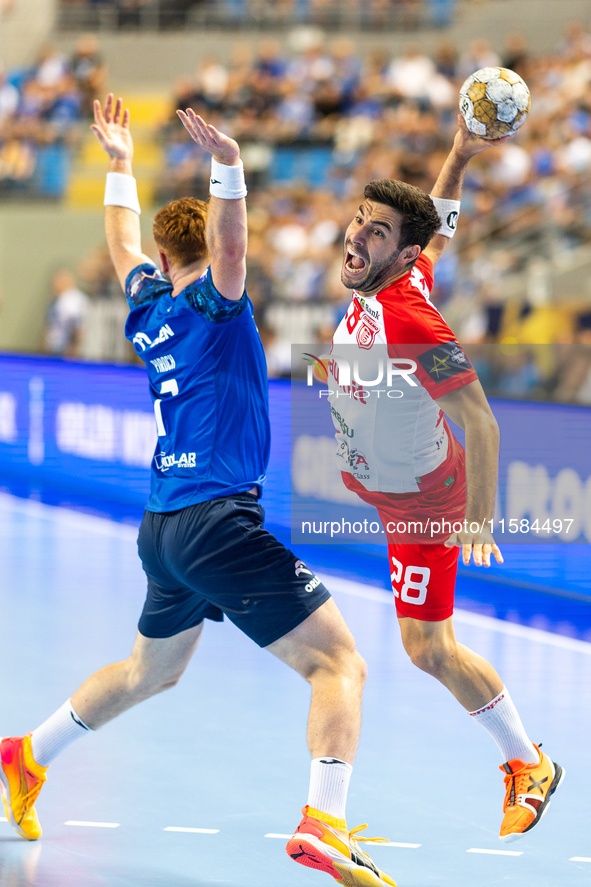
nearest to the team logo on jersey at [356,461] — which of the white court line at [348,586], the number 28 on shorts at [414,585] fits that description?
the number 28 on shorts at [414,585]

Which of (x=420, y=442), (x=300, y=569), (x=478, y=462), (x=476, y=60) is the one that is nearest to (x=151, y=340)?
(x=300, y=569)

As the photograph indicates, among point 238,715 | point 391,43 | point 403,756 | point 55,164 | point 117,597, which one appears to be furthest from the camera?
point 391,43

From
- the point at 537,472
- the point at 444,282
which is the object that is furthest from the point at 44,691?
the point at 444,282

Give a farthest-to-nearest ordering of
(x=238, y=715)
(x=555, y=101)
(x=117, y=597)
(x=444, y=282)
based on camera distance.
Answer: (x=555, y=101), (x=444, y=282), (x=117, y=597), (x=238, y=715)

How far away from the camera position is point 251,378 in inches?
159

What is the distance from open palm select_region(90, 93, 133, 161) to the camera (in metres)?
4.96

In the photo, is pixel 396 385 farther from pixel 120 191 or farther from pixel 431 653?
pixel 120 191

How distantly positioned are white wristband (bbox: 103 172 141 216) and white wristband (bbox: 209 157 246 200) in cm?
109

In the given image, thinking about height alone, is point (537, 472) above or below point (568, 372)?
below

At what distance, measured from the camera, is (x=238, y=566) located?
3805 mm

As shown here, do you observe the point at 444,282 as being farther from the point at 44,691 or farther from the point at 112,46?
the point at 112,46

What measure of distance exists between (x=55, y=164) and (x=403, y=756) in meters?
15.4

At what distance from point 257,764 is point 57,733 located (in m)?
1.02

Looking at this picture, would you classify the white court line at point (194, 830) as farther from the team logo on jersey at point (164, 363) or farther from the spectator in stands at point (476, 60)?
the spectator in stands at point (476, 60)
